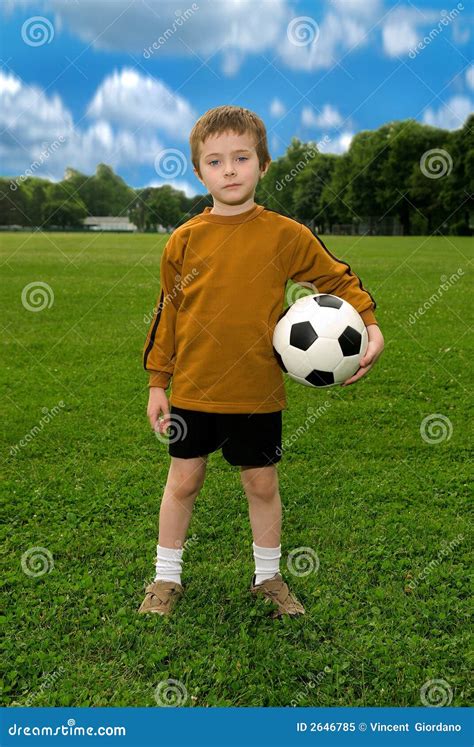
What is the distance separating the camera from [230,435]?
3146 millimetres

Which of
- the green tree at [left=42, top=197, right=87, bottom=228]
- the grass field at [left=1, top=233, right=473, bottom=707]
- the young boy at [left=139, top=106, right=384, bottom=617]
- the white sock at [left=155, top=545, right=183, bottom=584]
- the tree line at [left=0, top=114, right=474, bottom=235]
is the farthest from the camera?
the green tree at [left=42, top=197, right=87, bottom=228]

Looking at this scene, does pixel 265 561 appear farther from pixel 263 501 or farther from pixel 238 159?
pixel 238 159

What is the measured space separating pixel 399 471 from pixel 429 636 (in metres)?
1.96

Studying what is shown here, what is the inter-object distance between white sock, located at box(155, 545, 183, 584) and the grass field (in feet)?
0.52

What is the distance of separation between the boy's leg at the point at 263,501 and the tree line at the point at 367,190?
41.0 metres

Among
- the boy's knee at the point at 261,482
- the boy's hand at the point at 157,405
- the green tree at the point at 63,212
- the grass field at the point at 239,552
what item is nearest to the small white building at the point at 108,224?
the green tree at the point at 63,212

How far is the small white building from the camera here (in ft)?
191

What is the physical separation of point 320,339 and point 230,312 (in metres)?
0.40

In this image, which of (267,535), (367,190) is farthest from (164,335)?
(367,190)

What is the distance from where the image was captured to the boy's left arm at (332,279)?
310 cm

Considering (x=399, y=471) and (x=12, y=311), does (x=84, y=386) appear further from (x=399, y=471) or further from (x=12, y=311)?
(x=12, y=311)

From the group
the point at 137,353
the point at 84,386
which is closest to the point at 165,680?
the point at 84,386

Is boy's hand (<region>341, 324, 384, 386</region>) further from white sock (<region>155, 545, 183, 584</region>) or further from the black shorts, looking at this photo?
white sock (<region>155, 545, 183, 584</region>)

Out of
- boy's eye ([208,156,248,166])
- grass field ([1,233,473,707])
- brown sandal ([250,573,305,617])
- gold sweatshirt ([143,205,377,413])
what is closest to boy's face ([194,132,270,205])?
boy's eye ([208,156,248,166])
